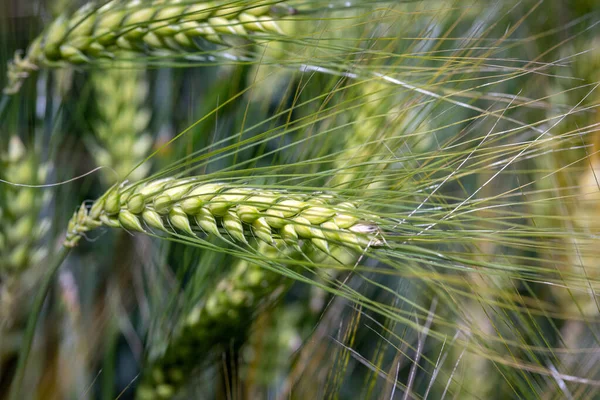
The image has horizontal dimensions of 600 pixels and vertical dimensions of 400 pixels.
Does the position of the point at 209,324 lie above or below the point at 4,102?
below

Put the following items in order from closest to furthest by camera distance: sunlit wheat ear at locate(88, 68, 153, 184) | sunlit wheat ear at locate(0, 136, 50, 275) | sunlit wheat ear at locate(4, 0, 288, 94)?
1. sunlit wheat ear at locate(4, 0, 288, 94)
2. sunlit wheat ear at locate(0, 136, 50, 275)
3. sunlit wheat ear at locate(88, 68, 153, 184)

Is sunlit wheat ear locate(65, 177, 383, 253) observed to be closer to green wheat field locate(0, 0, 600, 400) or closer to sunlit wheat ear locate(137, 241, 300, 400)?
green wheat field locate(0, 0, 600, 400)

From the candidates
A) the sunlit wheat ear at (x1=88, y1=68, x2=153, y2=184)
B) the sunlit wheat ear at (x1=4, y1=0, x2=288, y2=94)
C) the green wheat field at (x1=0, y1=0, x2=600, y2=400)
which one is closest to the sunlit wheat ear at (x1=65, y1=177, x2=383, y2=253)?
the green wheat field at (x1=0, y1=0, x2=600, y2=400)

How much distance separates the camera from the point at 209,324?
527 mm

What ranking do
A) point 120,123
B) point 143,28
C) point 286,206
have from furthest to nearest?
point 120,123
point 143,28
point 286,206

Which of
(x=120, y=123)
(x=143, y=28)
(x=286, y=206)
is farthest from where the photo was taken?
(x=120, y=123)

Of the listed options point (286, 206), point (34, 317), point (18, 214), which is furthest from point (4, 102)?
point (286, 206)

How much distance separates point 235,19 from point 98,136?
36 centimetres

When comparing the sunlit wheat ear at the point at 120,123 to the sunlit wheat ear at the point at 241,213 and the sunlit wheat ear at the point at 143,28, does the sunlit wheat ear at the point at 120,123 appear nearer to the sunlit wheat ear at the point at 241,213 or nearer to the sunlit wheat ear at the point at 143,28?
the sunlit wheat ear at the point at 143,28

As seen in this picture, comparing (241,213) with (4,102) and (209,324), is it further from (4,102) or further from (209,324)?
(4,102)

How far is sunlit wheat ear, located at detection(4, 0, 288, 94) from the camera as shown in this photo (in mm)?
452

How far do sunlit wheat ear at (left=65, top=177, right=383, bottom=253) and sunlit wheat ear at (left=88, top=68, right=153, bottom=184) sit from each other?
0.32 metres

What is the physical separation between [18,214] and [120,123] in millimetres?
198

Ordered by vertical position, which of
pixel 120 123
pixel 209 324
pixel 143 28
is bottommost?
pixel 209 324
